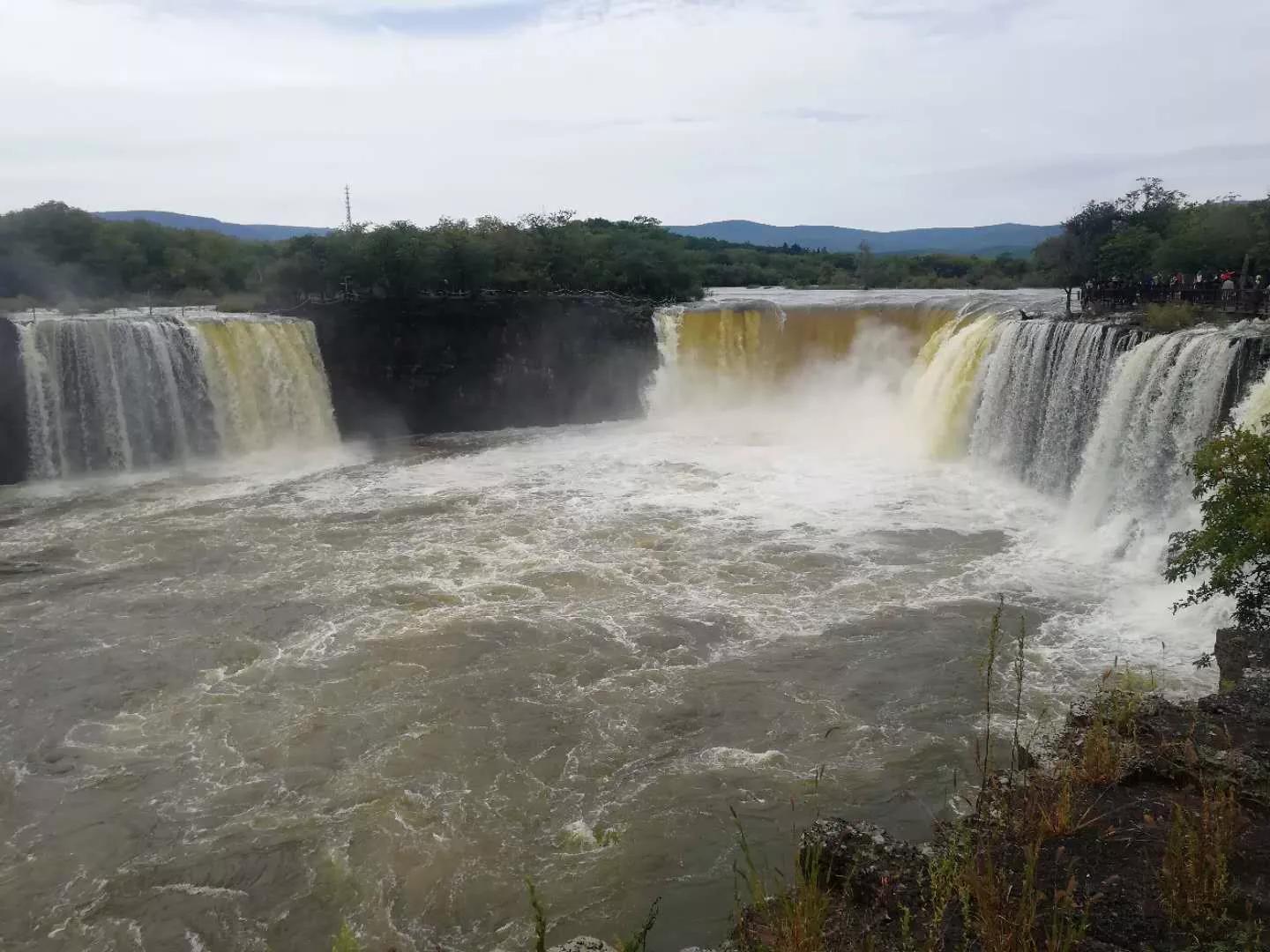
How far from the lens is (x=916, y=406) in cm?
2056

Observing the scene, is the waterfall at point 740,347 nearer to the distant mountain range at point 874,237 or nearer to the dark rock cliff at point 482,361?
the dark rock cliff at point 482,361

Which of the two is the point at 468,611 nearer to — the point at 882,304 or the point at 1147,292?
the point at 1147,292

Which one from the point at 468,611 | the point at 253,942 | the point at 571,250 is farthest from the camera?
the point at 571,250

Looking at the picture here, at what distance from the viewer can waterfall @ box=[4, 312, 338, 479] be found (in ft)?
62.3

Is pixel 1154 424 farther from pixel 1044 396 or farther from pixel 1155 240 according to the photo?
pixel 1155 240

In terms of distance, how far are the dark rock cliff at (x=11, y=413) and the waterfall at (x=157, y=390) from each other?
0.14 meters

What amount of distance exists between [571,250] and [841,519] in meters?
18.8

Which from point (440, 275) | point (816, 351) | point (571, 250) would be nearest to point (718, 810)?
point (816, 351)

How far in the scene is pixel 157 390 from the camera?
66.0 ft

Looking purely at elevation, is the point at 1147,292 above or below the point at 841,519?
above

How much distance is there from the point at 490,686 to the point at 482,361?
57.7ft

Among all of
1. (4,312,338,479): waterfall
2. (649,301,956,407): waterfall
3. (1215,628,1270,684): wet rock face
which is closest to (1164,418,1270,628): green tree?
(1215,628,1270,684): wet rock face

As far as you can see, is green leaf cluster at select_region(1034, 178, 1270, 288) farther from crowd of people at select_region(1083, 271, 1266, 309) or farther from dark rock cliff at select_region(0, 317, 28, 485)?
dark rock cliff at select_region(0, 317, 28, 485)

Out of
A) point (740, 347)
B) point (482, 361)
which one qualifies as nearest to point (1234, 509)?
point (740, 347)
